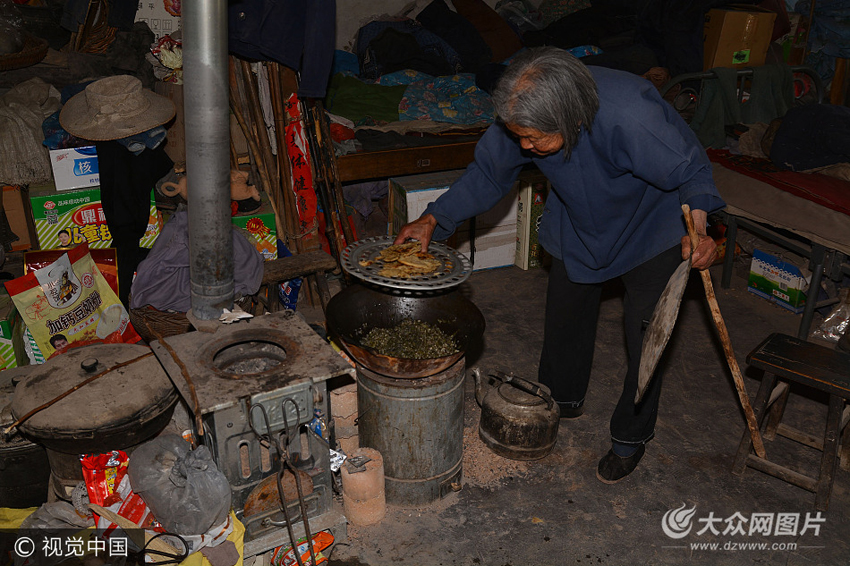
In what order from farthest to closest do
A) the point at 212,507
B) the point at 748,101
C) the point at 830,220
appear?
the point at 748,101 < the point at 830,220 < the point at 212,507

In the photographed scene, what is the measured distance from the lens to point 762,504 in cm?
348

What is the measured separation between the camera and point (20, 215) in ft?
15.1

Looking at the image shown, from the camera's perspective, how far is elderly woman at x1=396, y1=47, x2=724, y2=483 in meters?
2.83

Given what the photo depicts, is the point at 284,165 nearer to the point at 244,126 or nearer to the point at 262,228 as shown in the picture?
the point at 244,126

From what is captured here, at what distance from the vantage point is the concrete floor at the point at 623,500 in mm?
3193

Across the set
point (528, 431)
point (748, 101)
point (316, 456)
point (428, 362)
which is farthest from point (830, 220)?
point (316, 456)

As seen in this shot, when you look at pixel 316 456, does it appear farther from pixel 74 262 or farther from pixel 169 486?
pixel 74 262

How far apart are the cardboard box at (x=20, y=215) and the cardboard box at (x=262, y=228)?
1.30m

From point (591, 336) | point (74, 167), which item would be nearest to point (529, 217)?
point (591, 336)

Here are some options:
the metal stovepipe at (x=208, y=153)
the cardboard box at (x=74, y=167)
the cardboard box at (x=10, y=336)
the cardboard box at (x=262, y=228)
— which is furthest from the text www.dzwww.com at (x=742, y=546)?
the cardboard box at (x=74, y=167)

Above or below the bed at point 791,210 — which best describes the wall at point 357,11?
above

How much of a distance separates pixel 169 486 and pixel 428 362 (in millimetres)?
1143

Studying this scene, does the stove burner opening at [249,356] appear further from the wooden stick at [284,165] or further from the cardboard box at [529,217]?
the cardboard box at [529,217]

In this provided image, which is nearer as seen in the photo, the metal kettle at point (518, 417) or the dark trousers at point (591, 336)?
the dark trousers at point (591, 336)
